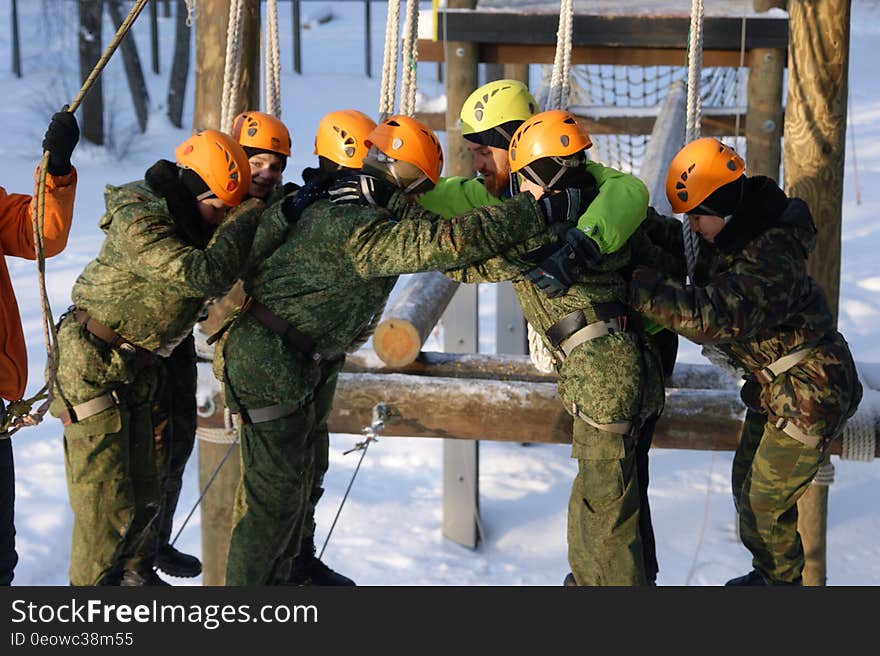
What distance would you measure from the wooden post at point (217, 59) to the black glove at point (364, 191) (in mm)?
1492

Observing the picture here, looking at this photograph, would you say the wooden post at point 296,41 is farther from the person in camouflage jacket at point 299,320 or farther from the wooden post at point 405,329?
the person in camouflage jacket at point 299,320

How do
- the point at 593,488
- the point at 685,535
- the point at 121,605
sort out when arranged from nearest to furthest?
the point at 121,605 < the point at 593,488 < the point at 685,535

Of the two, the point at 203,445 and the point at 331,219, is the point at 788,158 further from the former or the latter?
the point at 203,445

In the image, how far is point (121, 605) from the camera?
12.1 ft

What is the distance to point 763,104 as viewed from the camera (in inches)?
288

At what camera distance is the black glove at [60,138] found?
369 cm

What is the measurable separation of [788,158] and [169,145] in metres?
17.7

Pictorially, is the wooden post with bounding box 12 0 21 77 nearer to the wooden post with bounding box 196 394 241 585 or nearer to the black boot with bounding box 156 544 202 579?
the wooden post with bounding box 196 394 241 585

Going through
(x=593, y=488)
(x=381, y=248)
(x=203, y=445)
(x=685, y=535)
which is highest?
(x=381, y=248)

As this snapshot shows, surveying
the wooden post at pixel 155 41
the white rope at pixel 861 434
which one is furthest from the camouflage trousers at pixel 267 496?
the wooden post at pixel 155 41

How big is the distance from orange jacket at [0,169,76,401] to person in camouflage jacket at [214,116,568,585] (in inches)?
27.0

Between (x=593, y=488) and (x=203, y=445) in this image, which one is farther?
(x=203, y=445)

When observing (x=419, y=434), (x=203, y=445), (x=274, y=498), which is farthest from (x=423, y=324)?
(x=274, y=498)

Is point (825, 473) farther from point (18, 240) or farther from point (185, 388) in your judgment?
point (18, 240)
